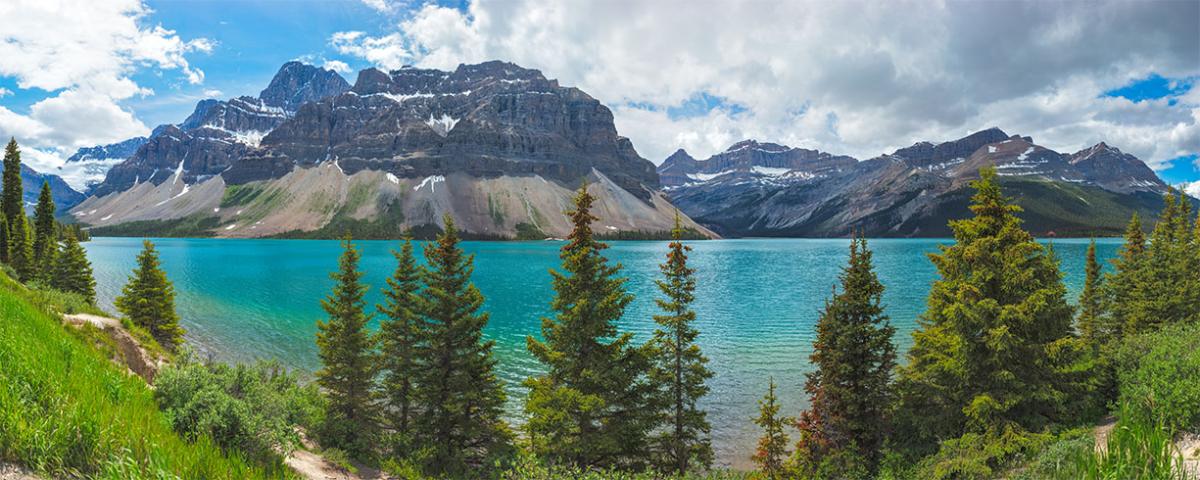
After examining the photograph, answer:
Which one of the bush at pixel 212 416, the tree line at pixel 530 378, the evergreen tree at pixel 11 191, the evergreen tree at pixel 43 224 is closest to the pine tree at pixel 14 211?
the evergreen tree at pixel 11 191

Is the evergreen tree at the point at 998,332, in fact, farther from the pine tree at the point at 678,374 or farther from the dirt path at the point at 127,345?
the dirt path at the point at 127,345

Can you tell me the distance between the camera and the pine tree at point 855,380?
74.4 ft

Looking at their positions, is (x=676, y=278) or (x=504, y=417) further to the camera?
(x=504, y=417)

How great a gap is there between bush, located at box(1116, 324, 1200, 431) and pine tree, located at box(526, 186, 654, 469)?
1592 cm

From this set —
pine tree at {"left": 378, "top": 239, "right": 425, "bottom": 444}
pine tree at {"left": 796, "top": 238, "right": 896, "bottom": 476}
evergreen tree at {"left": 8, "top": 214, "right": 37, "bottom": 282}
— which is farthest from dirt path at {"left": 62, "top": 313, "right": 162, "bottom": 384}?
evergreen tree at {"left": 8, "top": 214, "right": 37, "bottom": 282}

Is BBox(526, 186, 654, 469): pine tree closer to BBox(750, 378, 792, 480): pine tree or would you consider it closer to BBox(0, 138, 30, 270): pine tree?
BBox(750, 378, 792, 480): pine tree

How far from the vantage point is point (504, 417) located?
32844mm

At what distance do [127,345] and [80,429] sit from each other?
21.9 meters

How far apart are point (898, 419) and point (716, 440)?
1080 centimetres

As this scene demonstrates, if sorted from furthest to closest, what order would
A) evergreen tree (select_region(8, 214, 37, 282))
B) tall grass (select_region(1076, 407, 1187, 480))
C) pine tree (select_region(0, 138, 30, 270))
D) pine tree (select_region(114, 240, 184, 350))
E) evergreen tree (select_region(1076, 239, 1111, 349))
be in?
1. pine tree (select_region(0, 138, 30, 270))
2. evergreen tree (select_region(8, 214, 37, 282))
3. evergreen tree (select_region(1076, 239, 1111, 349))
4. pine tree (select_region(114, 240, 184, 350))
5. tall grass (select_region(1076, 407, 1187, 480))

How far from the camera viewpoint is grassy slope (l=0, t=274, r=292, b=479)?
5.77m

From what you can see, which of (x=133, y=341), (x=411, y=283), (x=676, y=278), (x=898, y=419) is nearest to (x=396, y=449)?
(x=411, y=283)

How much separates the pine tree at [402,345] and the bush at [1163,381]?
2536cm

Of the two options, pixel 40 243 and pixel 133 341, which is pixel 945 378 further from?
pixel 40 243
